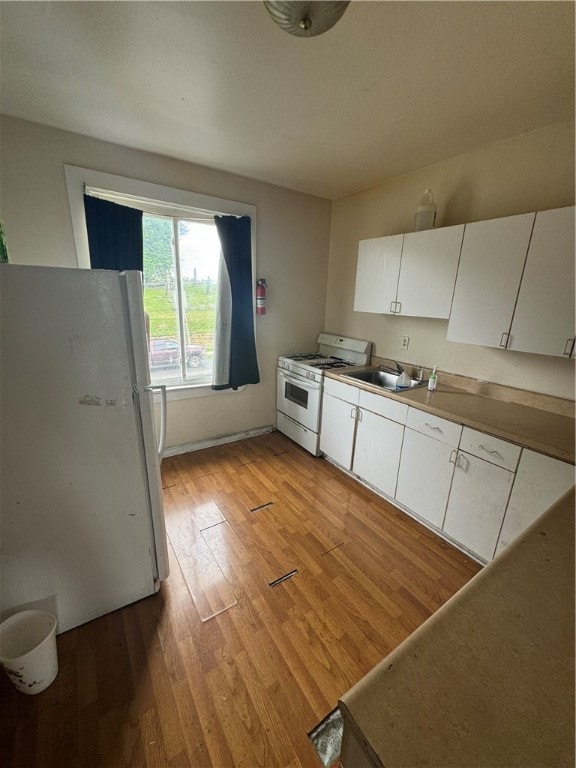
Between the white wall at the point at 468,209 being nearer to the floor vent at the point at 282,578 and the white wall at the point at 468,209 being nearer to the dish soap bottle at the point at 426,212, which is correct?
the dish soap bottle at the point at 426,212

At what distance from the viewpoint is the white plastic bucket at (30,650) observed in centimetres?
114

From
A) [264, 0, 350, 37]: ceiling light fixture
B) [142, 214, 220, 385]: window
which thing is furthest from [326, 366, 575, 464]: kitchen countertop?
[264, 0, 350, 37]: ceiling light fixture

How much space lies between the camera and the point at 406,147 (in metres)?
2.12

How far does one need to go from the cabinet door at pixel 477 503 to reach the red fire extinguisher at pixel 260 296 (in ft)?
7.03

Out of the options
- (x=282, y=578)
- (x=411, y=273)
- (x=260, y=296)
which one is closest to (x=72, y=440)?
(x=282, y=578)

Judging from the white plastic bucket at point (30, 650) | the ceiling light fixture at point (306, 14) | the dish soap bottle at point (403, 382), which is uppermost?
the ceiling light fixture at point (306, 14)

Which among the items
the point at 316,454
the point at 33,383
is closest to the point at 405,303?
the point at 316,454

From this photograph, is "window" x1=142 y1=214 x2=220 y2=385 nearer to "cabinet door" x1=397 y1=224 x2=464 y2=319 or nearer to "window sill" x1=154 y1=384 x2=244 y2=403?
"window sill" x1=154 y1=384 x2=244 y2=403

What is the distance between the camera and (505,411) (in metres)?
1.94

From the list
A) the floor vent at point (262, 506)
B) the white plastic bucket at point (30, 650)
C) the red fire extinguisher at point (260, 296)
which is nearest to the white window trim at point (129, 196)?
the red fire extinguisher at point (260, 296)

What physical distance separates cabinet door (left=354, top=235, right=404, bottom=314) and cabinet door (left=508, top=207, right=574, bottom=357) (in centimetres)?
88

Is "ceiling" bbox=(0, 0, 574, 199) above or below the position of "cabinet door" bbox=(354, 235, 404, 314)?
above

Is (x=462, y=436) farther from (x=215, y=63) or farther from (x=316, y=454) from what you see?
(x=215, y=63)

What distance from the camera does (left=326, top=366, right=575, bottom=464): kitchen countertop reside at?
1562 millimetres
